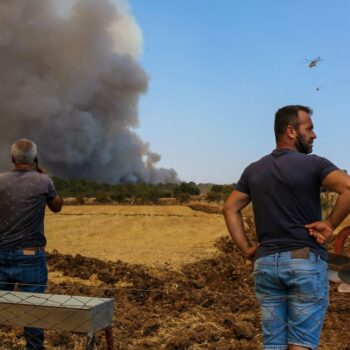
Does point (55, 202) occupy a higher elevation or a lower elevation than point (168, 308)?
higher

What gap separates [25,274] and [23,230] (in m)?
0.30

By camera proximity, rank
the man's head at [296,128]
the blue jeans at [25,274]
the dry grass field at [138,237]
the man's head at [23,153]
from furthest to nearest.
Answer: the dry grass field at [138,237] < the man's head at [23,153] < the blue jeans at [25,274] < the man's head at [296,128]

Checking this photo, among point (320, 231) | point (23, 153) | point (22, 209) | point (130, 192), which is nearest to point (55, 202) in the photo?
point (22, 209)

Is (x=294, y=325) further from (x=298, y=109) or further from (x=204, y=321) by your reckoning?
(x=204, y=321)

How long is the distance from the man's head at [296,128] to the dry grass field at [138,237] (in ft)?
27.1

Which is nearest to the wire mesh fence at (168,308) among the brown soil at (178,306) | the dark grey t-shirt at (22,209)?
the brown soil at (178,306)

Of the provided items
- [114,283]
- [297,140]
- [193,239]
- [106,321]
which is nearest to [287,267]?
[297,140]

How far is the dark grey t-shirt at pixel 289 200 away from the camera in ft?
9.06

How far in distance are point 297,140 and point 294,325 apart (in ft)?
3.02

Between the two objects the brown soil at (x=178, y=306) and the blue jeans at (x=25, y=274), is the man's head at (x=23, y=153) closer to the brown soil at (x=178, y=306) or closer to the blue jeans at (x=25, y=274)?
the blue jeans at (x=25, y=274)

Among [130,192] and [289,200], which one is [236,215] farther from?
[130,192]

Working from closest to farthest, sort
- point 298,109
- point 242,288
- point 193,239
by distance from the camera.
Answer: point 298,109
point 242,288
point 193,239

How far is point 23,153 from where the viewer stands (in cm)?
404

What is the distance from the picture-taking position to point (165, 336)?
5883 mm
